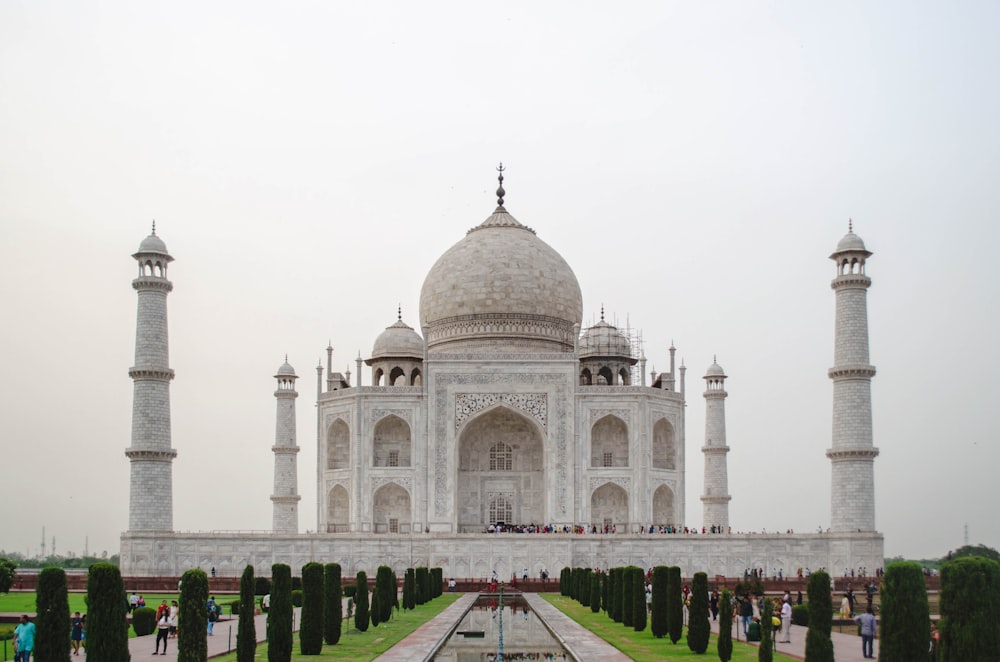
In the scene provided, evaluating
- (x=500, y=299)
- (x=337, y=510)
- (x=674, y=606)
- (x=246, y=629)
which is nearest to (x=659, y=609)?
(x=674, y=606)

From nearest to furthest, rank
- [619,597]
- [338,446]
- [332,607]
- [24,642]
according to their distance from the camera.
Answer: [24,642], [332,607], [619,597], [338,446]

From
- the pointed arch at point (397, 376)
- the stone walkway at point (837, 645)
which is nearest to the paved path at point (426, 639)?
the stone walkway at point (837, 645)

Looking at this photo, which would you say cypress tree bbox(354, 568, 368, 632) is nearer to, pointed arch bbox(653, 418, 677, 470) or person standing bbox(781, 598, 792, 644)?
person standing bbox(781, 598, 792, 644)

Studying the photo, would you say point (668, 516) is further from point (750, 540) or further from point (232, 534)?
point (232, 534)

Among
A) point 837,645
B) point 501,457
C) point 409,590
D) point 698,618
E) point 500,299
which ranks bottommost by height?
point 837,645

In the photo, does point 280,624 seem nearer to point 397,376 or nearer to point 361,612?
point 361,612

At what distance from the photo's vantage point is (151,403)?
26.6 meters

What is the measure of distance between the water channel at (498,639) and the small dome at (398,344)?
44.2ft

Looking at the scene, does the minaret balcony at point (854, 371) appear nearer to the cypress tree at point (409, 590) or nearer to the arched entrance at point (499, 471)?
the arched entrance at point (499, 471)

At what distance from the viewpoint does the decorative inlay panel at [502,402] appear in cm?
2966

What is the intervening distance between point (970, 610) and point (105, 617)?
6.73m

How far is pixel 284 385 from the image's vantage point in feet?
107

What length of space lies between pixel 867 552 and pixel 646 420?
20.4 ft

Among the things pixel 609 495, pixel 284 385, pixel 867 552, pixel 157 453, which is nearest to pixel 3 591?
pixel 157 453
